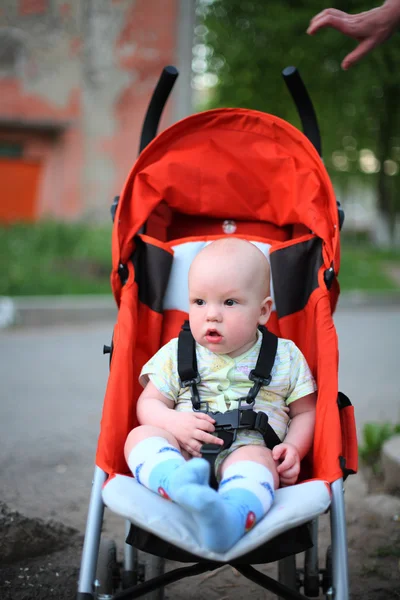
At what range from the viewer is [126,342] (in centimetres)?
224

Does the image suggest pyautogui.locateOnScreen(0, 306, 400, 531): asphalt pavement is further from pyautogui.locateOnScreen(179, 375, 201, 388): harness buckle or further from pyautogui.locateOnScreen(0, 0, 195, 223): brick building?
pyautogui.locateOnScreen(0, 0, 195, 223): brick building

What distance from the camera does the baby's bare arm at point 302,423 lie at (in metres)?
2.07

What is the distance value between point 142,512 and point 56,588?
3.39 ft

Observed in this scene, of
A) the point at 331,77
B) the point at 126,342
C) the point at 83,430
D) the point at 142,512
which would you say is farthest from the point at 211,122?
the point at 331,77

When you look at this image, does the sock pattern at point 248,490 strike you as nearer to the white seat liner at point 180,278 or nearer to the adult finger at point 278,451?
the adult finger at point 278,451

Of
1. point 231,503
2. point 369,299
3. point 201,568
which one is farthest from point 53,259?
point 231,503

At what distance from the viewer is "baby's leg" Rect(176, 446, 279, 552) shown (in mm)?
1529

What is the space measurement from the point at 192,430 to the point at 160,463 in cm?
20

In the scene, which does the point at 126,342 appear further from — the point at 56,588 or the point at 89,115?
the point at 89,115

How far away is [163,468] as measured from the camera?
5.79ft

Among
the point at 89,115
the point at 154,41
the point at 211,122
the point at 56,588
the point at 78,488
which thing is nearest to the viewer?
the point at 56,588

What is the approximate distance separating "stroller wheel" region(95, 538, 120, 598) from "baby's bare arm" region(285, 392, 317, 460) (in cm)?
73

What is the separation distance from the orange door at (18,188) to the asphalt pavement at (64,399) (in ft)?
31.3

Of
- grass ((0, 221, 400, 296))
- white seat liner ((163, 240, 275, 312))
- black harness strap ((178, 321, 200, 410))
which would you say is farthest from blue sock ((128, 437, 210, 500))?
grass ((0, 221, 400, 296))
